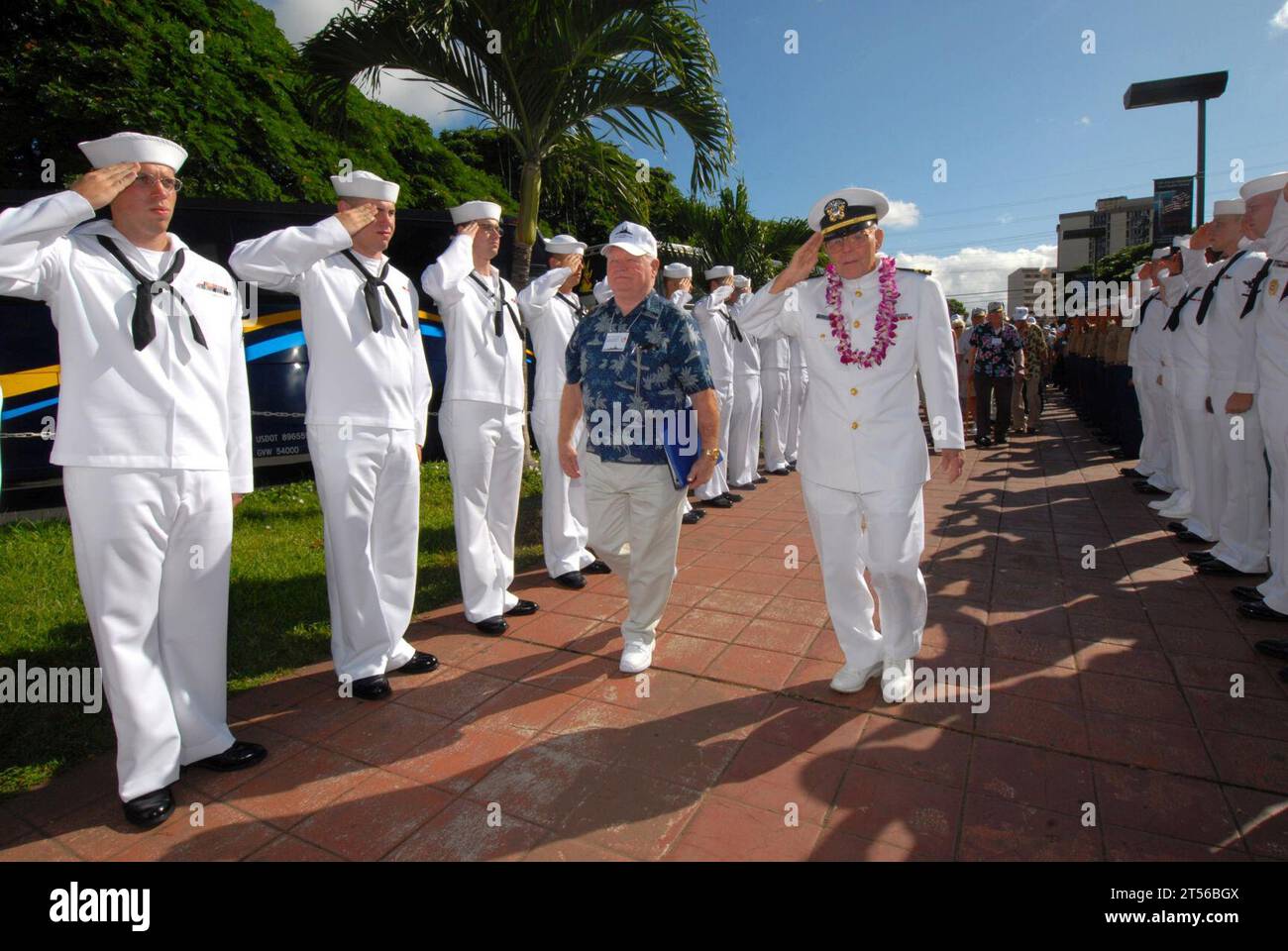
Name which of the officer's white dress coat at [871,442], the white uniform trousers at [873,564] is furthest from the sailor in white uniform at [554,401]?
the white uniform trousers at [873,564]

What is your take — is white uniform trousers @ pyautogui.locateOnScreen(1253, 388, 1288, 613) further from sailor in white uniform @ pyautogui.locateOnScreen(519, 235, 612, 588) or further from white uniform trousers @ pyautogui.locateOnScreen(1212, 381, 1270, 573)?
sailor in white uniform @ pyautogui.locateOnScreen(519, 235, 612, 588)

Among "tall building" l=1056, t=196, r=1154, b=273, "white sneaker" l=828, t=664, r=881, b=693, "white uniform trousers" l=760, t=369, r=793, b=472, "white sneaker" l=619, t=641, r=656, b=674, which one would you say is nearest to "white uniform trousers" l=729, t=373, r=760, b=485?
"white uniform trousers" l=760, t=369, r=793, b=472

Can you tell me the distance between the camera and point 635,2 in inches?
265

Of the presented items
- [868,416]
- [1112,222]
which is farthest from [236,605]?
[1112,222]

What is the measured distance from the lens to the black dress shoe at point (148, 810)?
2637mm

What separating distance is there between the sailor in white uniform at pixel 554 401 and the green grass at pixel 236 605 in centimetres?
65

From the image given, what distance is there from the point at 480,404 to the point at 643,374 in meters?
1.18

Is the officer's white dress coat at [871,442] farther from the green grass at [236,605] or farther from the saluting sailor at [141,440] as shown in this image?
the green grass at [236,605]

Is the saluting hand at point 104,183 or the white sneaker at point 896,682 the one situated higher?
the saluting hand at point 104,183

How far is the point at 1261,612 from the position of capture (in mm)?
4273

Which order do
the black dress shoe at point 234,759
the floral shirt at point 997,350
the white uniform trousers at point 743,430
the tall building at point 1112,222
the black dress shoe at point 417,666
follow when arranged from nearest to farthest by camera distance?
the black dress shoe at point 234,759
the black dress shoe at point 417,666
the white uniform trousers at point 743,430
the floral shirt at point 997,350
the tall building at point 1112,222

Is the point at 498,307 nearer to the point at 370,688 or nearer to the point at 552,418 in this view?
the point at 552,418

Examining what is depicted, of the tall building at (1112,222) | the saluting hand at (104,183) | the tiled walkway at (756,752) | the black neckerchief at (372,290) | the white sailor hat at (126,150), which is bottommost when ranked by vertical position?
the tiled walkway at (756,752)

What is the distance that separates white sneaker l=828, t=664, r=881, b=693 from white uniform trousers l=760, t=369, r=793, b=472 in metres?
6.22
